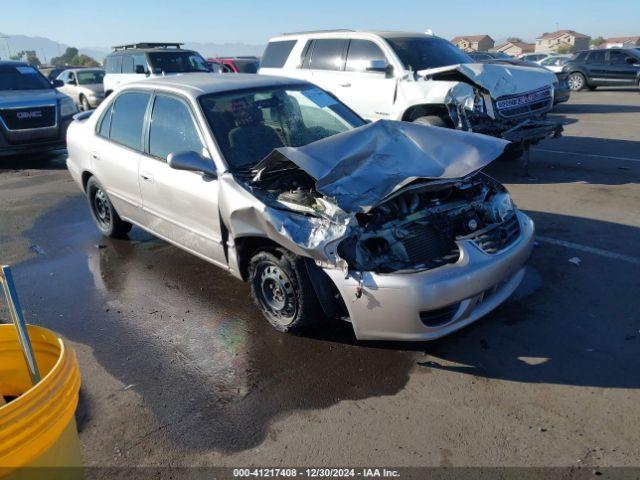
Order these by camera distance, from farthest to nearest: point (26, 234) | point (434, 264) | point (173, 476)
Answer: point (26, 234) < point (434, 264) < point (173, 476)

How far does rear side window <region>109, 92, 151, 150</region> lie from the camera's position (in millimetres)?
4879

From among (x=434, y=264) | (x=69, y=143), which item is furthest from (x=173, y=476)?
(x=69, y=143)

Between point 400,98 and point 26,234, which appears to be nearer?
point 26,234

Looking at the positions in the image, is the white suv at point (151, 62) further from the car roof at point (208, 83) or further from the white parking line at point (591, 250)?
the white parking line at point (591, 250)

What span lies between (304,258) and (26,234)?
15.4 ft

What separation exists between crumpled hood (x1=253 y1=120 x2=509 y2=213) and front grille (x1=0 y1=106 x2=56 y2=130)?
8.85 m

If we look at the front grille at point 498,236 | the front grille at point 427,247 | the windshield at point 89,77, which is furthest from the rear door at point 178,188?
the windshield at point 89,77

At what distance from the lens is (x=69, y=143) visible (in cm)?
609

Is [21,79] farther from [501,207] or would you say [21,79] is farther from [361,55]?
[501,207]

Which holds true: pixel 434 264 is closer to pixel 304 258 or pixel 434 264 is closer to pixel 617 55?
pixel 304 258

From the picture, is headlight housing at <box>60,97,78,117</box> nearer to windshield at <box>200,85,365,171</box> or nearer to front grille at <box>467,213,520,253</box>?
windshield at <box>200,85,365,171</box>

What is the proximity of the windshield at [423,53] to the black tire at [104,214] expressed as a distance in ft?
16.4

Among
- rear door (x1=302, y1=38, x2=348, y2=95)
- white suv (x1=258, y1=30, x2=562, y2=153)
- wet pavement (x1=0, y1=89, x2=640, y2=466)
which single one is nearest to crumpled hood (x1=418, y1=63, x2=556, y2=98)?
white suv (x1=258, y1=30, x2=562, y2=153)

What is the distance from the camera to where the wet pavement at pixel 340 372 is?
2.80 m
